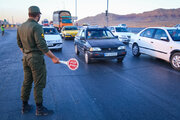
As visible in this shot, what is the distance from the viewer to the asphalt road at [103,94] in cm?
331

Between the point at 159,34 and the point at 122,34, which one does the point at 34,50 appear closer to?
the point at 159,34

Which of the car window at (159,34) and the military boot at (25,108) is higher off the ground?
the car window at (159,34)

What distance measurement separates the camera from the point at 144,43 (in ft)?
28.1

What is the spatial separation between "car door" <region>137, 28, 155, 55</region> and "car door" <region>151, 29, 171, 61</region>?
26 centimetres

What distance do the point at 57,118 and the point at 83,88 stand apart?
63.4 inches

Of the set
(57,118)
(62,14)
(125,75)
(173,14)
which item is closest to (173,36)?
(125,75)

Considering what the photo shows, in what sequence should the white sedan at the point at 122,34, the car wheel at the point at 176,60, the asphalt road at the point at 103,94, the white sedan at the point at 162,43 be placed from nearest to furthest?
1. the asphalt road at the point at 103,94
2. the car wheel at the point at 176,60
3. the white sedan at the point at 162,43
4. the white sedan at the point at 122,34

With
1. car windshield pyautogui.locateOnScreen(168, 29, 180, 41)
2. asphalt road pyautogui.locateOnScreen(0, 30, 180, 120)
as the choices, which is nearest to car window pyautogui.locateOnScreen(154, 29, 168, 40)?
car windshield pyautogui.locateOnScreen(168, 29, 180, 41)

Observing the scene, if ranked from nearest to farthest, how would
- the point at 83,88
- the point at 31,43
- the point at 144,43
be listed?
the point at 31,43 → the point at 83,88 → the point at 144,43

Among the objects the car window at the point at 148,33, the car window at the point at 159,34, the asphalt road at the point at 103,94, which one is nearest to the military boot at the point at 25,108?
the asphalt road at the point at 103,94

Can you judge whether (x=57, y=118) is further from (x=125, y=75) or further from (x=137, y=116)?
(x=125, y=75)

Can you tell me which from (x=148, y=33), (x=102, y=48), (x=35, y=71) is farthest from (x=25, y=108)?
(x=148, y=33)

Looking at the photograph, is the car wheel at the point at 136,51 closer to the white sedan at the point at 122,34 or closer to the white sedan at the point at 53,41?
the white sedan at the point at 53,41

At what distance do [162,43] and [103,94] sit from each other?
Answer: 4.42 m
